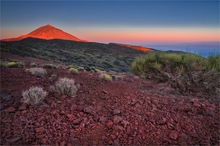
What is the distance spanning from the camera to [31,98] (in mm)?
3795

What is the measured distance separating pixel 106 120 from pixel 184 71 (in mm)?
5034

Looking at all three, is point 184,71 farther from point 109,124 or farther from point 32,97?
point 32,97

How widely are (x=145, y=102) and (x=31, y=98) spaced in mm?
2839

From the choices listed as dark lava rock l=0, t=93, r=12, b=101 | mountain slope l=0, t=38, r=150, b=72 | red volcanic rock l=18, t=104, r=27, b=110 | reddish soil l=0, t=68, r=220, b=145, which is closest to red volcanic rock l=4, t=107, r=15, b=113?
reddish soil l=0, t=68, r=220, b=145

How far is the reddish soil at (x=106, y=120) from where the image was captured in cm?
296

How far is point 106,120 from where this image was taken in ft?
11.6

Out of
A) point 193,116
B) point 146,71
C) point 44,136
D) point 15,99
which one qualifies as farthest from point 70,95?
point 146,71

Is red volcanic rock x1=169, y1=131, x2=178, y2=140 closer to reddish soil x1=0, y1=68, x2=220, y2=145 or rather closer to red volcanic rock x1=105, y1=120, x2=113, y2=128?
reddish soil x1=0, y1=68, x2=220, y2=145

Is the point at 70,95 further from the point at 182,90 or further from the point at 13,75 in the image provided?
the point at 182,90

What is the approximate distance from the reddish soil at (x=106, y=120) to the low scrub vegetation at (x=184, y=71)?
1.52 m

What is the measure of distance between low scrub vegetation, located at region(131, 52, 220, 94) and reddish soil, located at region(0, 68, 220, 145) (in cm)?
152

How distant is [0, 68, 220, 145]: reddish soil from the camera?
9.71 feet

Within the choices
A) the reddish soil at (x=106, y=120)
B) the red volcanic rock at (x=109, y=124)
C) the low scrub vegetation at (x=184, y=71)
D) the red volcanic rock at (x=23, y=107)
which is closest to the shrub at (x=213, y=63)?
the low scrub vegetation at (x=184, y=71)

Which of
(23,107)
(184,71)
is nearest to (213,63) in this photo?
(184,71)
